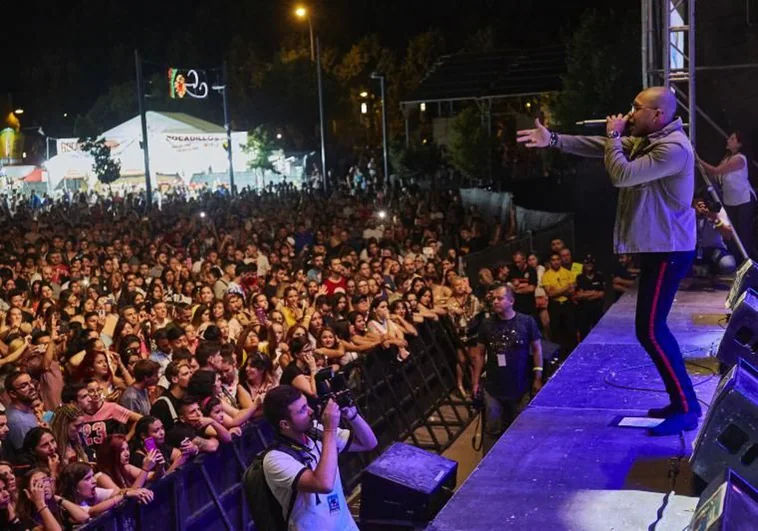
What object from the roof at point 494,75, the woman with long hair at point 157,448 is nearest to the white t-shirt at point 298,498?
the woman with long hair at point 157,448

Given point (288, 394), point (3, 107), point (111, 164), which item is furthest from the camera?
point (3, 107)

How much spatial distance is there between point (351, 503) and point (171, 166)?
27.9m

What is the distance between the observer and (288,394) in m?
3.62

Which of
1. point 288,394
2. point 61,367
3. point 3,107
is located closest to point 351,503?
point 61,367

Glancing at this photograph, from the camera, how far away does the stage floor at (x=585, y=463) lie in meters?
4.06

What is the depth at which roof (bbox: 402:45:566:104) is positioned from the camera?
38.7m

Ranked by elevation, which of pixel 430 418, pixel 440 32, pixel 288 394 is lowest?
pixel 430 418

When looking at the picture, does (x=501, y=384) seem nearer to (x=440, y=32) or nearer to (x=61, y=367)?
(x=61, y=367)

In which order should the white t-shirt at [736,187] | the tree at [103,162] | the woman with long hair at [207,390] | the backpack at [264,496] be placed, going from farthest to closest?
1. the tree at [103,162]
2. the white t-shirt at [736,187]
3. the woman with long hair at [207,390]
4. the backpack at [264,496]

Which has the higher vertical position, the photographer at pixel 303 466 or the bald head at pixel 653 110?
the bald head at pixel 653 110

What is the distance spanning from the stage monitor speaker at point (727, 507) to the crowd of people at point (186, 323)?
3.16 metres

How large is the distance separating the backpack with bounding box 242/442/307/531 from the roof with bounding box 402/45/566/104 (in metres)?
34.9

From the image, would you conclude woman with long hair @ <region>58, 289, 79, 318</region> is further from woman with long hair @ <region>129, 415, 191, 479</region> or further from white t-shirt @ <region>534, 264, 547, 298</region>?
white t-shirt @ <region>534, 264, 547, 298</region>

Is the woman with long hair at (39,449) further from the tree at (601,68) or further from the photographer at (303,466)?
the tree at (601,68)
